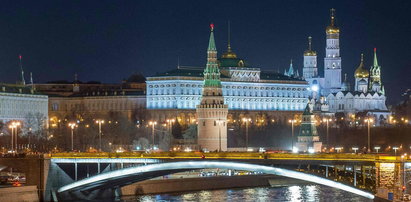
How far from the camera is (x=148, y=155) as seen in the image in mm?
87188

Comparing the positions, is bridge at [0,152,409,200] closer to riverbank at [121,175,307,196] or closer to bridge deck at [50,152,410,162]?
bridge deck at [50,152,410,162]

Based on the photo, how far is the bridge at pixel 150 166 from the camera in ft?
255

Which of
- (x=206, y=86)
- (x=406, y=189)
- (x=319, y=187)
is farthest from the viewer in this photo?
(x=206, y=86)

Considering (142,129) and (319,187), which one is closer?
(319,187)

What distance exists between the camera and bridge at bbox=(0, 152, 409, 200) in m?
77.6

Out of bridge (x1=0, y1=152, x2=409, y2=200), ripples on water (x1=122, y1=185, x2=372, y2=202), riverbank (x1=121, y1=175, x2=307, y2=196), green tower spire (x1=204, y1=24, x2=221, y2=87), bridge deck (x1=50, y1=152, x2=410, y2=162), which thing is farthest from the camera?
green tower spire (x1=204, y1=24, x2=221, y2=87)

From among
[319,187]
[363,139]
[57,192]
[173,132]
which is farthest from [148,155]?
[173,132]

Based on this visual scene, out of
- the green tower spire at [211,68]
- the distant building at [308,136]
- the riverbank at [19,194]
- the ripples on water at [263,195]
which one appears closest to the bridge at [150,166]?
the riverbank at [19,194]

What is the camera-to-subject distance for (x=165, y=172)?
87.9 m

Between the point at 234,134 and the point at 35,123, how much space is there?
28348mm

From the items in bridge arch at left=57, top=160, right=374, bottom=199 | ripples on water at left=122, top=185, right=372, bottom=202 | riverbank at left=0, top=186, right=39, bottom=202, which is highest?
bridge arch at left=57, top=160, right=374, bottom=199

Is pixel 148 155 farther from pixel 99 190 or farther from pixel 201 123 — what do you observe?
pixel 201 123

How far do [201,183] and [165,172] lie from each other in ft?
73.9

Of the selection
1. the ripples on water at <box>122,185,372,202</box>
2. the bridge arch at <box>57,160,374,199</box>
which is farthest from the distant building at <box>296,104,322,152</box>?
the bridge arch at <box>57,160,374,199</box>
